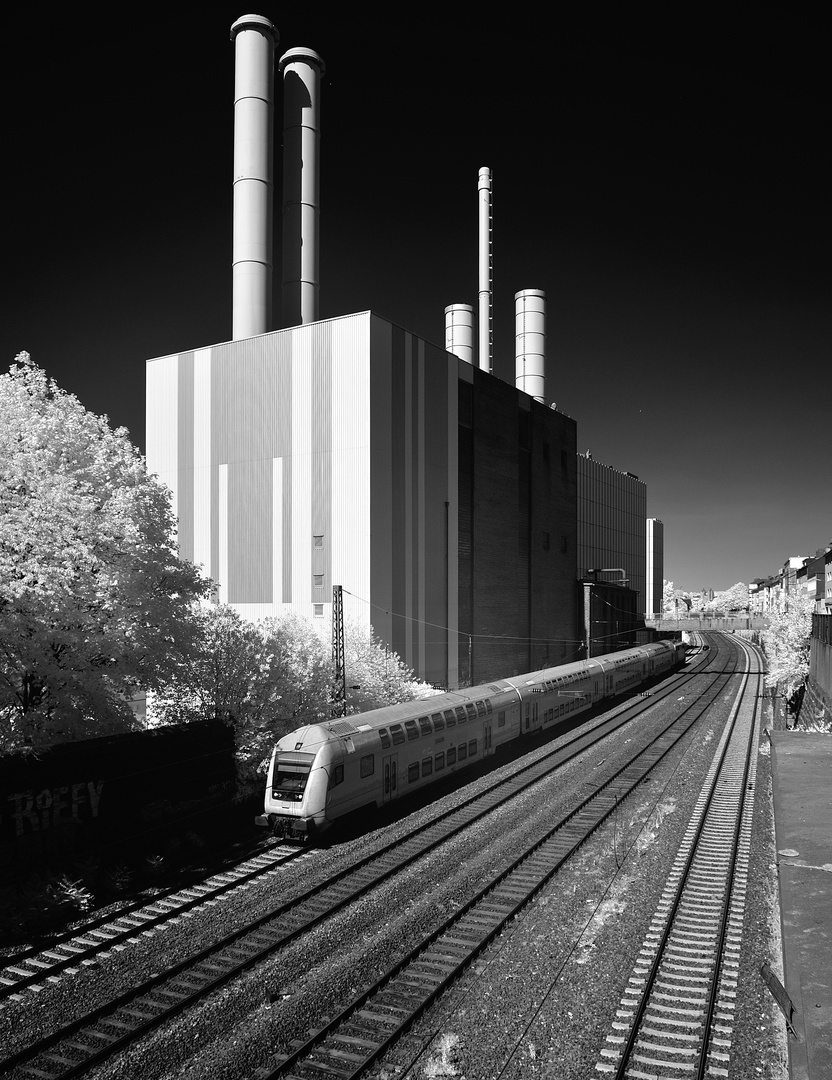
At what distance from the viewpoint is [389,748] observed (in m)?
22.1

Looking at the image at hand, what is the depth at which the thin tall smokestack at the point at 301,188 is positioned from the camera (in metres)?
47.4

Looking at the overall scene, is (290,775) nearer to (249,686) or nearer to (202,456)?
(249,686)

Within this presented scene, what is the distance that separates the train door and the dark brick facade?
78.8 ft

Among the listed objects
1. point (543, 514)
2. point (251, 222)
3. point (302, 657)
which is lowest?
point (302, 657)

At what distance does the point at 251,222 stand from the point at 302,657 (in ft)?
90.9

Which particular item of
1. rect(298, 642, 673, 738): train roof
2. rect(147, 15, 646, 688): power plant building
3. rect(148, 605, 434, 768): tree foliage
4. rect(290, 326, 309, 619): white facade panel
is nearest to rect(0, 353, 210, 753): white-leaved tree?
rect(148, 605, 434, 768): tree foliage

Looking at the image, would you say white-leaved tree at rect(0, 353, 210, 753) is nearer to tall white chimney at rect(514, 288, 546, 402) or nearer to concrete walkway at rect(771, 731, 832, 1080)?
concrete walkway at rect(771, 731, 832, 1080)

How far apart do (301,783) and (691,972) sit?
1033 cm

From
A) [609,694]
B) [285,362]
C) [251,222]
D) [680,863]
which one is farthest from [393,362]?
[680,863]

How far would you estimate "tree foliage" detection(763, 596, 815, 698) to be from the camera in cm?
5095

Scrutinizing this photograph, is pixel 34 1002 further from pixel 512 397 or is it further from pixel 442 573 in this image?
pixel 512 397

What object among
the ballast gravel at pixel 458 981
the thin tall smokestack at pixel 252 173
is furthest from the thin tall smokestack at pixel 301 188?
the ballast gravel at pixel 458 981

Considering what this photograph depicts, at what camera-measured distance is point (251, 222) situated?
43.7 m

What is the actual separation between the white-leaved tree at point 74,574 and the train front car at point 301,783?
4.98 meters
